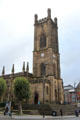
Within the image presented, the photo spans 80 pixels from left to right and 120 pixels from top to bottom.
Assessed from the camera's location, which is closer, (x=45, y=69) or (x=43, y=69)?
(x=45, y=69)

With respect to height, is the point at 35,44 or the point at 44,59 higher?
the point at 35,44

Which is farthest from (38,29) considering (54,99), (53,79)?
(54,99)

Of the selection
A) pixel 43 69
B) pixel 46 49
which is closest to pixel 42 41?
pixel 46 49

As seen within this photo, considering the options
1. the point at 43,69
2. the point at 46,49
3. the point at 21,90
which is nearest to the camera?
the point at 21,90

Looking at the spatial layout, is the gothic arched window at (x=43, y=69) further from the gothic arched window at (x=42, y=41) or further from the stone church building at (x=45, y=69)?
the gothic arched window at (x=42, y=41)

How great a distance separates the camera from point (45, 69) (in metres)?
62.8

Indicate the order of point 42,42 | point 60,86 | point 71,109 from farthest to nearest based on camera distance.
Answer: point 42,42 → point 60,86 → point 71,109

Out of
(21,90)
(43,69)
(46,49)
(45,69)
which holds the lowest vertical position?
(21,90)

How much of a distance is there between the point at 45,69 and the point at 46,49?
25.3 ft

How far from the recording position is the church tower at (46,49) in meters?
62.8

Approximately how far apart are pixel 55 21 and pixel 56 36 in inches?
315

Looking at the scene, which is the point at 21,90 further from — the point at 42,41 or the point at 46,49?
the point at 42,41

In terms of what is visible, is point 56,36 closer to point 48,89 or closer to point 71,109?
point 48,89

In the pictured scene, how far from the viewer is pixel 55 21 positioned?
7450 cm
